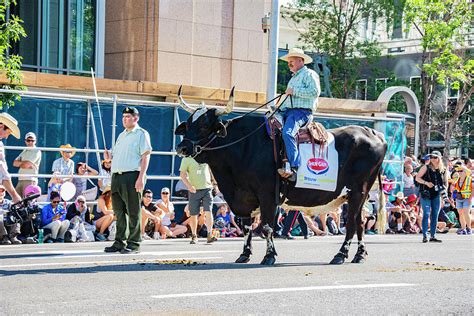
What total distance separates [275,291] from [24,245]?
7538 mm

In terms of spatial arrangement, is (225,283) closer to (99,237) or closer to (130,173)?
(130,173)

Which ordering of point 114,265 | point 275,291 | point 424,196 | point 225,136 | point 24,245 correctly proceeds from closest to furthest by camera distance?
point 275,291
point 114,265
point 225,136
point 24,245
point 424,196

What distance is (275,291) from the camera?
32.2ft

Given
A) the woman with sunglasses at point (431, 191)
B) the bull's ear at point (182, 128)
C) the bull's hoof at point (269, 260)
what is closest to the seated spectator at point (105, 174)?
the bull's ear at point (182, 128)

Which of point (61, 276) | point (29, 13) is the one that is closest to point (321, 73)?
point (29, 13)

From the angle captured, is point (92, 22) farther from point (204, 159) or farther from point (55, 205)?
point (204, 159)

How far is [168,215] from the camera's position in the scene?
19500 millimetres

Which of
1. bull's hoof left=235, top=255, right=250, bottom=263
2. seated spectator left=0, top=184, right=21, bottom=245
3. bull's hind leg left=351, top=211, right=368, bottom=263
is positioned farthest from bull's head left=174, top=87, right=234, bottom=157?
seated spectator left=0, top=184, right=21, bottom=245

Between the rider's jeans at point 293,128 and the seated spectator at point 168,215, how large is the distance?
6913 millimetres

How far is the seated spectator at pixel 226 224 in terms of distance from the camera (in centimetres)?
2009

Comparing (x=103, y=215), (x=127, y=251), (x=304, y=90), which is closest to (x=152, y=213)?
(x=103, y=215)

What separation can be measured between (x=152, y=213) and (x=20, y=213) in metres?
3.31

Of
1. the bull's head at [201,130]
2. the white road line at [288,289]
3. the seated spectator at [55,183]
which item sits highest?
the bull's head at [201,130]

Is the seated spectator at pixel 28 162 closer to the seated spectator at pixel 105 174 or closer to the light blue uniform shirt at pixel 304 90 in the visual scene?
the seated spectator at pixel 105 174
